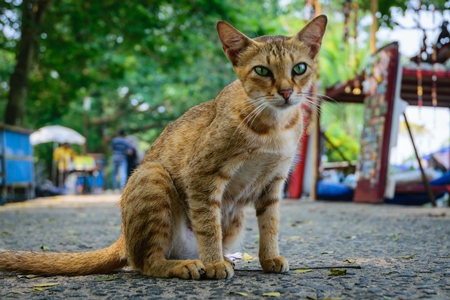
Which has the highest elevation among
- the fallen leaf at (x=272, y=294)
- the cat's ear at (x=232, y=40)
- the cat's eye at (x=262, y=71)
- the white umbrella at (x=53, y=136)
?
the white umbrella at (x=53, y=136)

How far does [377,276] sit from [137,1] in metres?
11.8

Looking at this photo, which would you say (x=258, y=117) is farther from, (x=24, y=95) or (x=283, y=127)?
(x=24, y=95)

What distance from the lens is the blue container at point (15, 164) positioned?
1186cm

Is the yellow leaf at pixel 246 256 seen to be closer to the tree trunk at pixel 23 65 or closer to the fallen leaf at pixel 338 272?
the fallen leaf at pixel 338 272

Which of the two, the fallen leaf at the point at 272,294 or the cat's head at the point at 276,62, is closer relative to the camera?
the fallen leaf at the point at 272,294

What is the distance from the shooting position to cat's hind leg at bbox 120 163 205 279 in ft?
10.2

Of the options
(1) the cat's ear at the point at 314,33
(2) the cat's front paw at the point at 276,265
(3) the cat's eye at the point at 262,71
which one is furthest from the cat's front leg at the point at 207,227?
(1) the cat's ear at the point at 314,33

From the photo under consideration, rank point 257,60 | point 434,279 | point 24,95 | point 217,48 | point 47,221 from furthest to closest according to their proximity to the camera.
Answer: point 217,48 → point 24,95 → point 47,221 → point 257,60 → point 434,279

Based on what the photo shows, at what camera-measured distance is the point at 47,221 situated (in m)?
7.52

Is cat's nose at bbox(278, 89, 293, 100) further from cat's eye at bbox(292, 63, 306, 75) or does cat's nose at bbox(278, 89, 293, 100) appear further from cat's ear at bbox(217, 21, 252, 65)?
cat's ear at bbox(217, 21, 252, 65)

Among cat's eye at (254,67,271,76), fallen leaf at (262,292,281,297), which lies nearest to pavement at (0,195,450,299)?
fallen leaf at (262,292,281,297)

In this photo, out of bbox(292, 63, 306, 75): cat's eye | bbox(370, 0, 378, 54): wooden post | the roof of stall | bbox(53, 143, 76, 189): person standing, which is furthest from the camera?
bbox(53, 143, 76, 189): person standing

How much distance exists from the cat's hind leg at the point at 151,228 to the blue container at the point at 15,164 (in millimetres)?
9517

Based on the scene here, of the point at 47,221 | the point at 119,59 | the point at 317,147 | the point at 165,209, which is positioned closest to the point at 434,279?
the point at 165,209
